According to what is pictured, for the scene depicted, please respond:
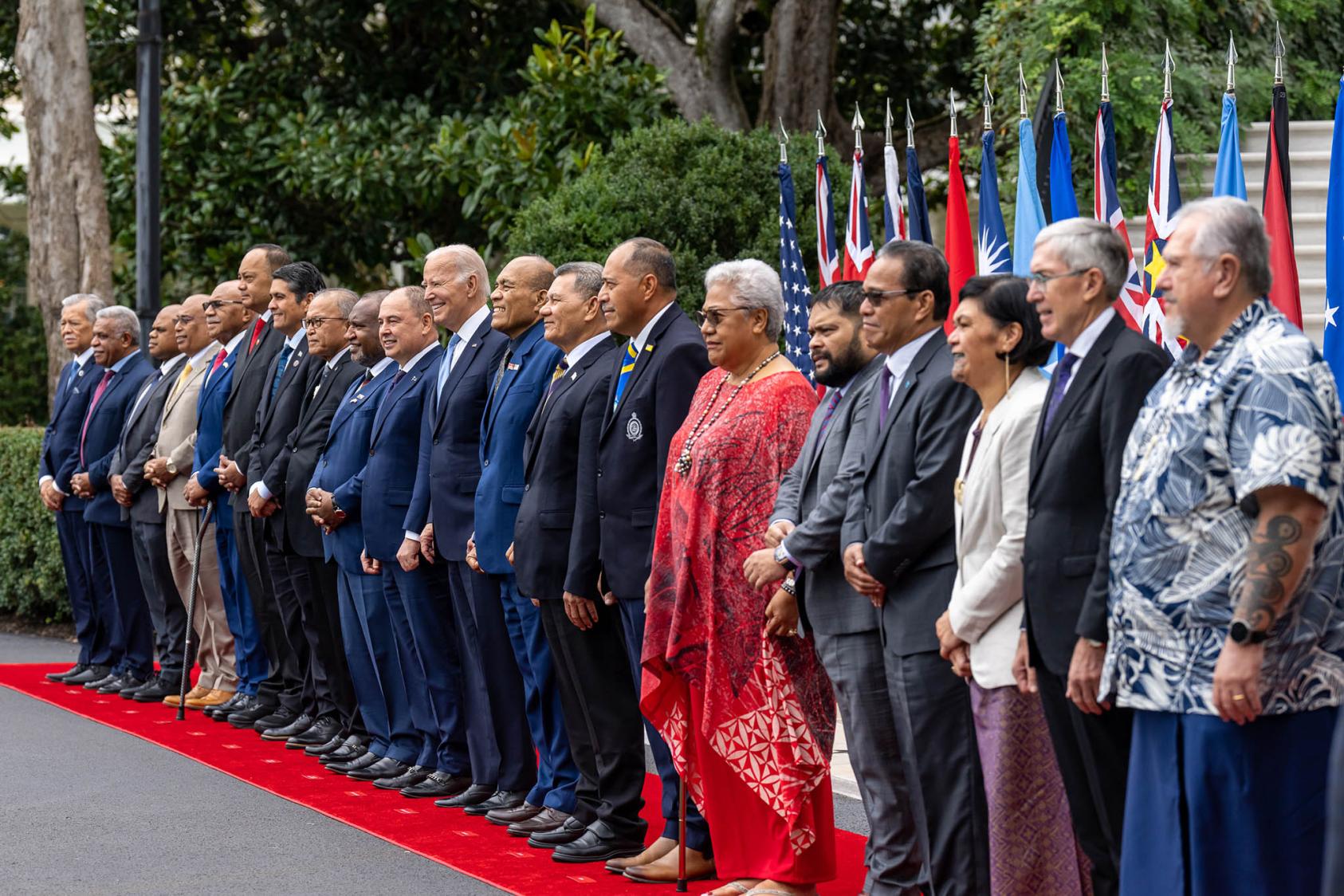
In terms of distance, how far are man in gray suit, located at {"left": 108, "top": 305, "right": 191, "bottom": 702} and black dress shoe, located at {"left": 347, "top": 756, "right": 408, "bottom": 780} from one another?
2.63 meters

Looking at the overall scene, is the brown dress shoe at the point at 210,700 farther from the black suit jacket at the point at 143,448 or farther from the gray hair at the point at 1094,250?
the gray hair at the point at 1094,250

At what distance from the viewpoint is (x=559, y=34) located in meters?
14.8

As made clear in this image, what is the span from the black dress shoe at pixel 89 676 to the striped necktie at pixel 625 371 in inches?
222

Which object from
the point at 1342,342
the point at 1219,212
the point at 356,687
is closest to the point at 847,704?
the point at 1219,212

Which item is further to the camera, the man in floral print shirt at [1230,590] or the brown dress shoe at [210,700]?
the brown dress shoe at [210,700]

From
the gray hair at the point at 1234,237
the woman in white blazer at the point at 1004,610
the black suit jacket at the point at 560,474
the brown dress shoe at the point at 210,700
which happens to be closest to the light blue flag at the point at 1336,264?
the black suit jacket at the point at 560,474

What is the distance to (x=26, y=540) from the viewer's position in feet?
43.7

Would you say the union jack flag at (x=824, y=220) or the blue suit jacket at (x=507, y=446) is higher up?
the union jack flag at (x=824, y=220)

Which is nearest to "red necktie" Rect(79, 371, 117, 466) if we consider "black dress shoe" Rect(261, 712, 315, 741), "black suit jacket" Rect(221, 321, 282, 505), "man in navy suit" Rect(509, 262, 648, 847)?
"black suit jacket" Rect(221, 321, 282, 505)

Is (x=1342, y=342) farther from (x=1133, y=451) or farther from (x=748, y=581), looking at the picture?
(x=1133, y=451)

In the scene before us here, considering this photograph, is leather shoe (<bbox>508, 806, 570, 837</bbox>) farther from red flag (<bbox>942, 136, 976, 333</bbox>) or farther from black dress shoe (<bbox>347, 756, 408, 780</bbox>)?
red flag (<bbox>942, 136, 976, 333</bbox>)

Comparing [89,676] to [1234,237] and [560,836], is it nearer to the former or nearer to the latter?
[560,836]

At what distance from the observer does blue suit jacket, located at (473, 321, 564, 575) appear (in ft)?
22.9

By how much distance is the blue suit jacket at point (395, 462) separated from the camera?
7758mm
